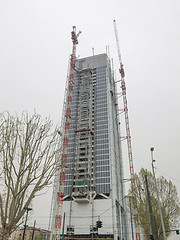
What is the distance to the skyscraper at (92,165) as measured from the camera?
66.2m

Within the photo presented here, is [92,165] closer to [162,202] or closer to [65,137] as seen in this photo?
[65,137]

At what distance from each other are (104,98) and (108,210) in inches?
1825

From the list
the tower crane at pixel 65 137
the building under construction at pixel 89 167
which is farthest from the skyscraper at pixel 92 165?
the tower crane at pixel 65 137

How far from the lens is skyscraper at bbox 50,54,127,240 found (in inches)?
2606

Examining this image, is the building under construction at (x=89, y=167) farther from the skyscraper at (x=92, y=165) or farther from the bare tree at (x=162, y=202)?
the bare tree at (x=162, y=202)

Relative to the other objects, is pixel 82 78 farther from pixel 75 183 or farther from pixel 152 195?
pixel 152 195

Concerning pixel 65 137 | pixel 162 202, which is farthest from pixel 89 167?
pixel 162 202

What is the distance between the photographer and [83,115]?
284ft

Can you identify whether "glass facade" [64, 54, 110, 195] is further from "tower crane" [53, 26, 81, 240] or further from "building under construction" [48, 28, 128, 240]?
"tower crane" [53, 26, 81, 240]

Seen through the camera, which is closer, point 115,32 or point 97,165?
point 97,165

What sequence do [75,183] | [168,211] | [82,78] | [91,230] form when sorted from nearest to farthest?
[168,211] → [91,230] → [75,183] → [82,78]

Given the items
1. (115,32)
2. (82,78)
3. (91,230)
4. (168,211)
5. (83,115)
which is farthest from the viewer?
(115,32)

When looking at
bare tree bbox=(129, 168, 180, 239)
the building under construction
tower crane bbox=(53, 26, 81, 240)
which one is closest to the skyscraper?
the building under construction

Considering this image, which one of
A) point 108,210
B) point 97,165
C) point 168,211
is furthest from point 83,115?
point 168,211
